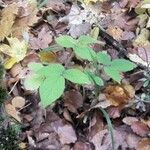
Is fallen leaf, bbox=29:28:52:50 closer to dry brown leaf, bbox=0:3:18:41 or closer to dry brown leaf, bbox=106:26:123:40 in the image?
dry brown leaf, bbox=0:3:18:41

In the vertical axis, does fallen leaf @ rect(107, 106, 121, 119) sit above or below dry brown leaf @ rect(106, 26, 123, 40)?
below

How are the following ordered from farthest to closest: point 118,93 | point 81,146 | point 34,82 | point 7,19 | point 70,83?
point 7,19 < point 70,83 < point 118,93 < point 81,146 < point 34,82

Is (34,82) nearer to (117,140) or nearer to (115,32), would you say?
(117,140)

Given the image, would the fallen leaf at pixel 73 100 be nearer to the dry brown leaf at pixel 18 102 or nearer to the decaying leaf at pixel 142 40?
the dry brown leaf at pixel 18 102

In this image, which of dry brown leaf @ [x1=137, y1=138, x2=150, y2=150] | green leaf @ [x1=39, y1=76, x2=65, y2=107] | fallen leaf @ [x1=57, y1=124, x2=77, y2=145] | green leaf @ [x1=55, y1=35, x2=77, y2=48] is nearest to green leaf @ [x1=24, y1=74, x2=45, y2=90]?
green leaf @ [x1=39, y1=76, x2=65, y2=107]

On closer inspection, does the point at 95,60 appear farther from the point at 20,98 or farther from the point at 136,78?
the point at 20,98

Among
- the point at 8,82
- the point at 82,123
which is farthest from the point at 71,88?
the point at 8,82

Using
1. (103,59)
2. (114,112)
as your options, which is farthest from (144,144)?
(103,59)
